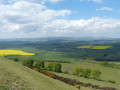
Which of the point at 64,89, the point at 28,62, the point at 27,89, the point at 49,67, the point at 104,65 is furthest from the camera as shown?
the point at 104,65

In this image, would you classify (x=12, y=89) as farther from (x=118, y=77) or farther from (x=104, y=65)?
(x=104, y=65)

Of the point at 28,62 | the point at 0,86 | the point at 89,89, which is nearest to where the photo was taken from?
the point at 0,86

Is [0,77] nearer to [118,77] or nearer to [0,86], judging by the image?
[0,86]

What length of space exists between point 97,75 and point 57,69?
26.8 meters

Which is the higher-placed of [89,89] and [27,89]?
[27,89]

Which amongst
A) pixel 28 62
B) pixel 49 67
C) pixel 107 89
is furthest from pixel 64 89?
pixel 28 62

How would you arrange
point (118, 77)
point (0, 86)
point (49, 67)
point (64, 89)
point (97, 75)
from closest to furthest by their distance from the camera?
point (0, 86)
point (64, 89)
point (97, 75)
point (118, 77)
point (49, 67)

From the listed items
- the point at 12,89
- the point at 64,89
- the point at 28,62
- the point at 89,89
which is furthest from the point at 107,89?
the point at 28,62

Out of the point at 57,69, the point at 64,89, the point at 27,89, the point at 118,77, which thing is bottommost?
the point at 118,77

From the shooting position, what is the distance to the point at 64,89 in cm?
3109

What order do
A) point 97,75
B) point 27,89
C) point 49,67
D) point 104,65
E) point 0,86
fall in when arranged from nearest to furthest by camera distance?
point 0,86, point 27,89, point 97,75, point 49,67, point 104,65

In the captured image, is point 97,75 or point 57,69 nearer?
point 97,75

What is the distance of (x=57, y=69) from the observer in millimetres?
82562

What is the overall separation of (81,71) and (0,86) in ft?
216
